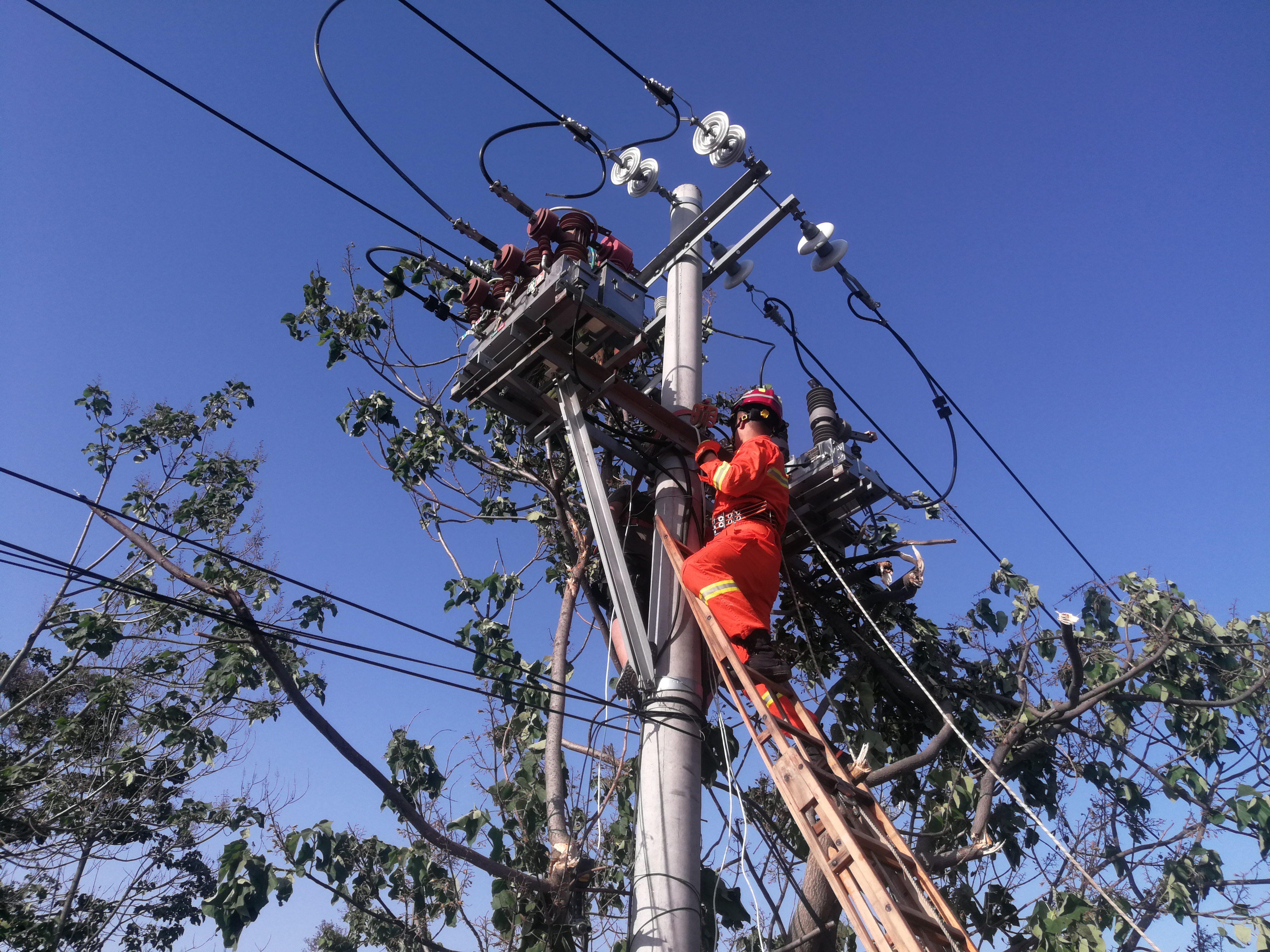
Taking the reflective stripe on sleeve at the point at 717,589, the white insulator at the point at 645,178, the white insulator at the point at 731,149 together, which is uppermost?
the white insulator at the point at 645,178

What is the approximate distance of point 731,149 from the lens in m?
7.10

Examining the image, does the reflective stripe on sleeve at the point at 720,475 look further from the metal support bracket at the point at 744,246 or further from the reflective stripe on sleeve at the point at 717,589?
the metal support bracket at the point at 744,246

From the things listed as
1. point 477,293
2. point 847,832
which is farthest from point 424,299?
point 847,832

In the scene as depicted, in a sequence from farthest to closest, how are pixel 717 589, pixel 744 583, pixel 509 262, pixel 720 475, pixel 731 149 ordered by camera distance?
1. pixel 731 149
2. pixel 509 262
3. pixel 720 475
4. pixel 744 583
5. pixel 717 589

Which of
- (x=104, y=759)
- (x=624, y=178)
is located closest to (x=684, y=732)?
(x=624, y=178)

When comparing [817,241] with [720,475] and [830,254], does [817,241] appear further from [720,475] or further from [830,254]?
[720,475]

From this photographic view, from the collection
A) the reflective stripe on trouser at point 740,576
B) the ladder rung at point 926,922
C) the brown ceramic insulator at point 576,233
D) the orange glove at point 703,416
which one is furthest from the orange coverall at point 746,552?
the brown ceramic insulator at point 576,233

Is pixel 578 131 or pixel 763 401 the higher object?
pixel 578 131

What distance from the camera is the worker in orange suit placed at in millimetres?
5117

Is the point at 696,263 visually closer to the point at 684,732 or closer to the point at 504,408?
the point at 504,408

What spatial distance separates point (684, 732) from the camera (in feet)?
15.8

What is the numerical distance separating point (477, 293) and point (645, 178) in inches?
78.5

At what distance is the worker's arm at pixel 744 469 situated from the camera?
5.72 m

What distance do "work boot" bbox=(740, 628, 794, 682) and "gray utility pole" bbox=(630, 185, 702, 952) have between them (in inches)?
14.8
